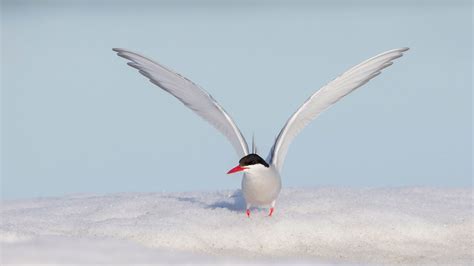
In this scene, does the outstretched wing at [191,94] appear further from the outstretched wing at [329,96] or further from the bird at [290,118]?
the outstretched wing at [329,96]

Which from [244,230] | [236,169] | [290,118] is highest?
[290,118]

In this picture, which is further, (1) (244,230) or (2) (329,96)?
(2) (329,96)

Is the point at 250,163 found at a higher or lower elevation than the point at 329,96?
lower

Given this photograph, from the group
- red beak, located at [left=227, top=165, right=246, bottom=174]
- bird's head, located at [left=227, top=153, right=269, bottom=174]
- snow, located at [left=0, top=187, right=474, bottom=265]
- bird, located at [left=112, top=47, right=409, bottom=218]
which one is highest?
bird, located at [left=112, top=47, right=409, bottom=218]

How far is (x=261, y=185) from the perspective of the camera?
618 centimetres

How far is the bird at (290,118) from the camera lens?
21.0 feet

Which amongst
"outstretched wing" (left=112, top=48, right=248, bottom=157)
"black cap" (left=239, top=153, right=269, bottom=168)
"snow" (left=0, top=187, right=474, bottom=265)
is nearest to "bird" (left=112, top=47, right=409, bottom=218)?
"outstretched wing" (left=112, top=48, right=248, bottom=157)

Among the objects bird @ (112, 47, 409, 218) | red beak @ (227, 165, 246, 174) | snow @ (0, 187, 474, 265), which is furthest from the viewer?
bird @ (112, 47, 409, 218)

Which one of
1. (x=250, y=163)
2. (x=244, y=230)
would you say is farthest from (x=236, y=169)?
(x=244, y=230)

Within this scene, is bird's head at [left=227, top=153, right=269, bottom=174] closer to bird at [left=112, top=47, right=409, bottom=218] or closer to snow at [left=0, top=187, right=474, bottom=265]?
bird at [left=112, top=47, right=409, bottom=218]

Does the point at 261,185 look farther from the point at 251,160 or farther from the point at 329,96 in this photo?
the point at 329,96

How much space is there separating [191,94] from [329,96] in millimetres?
1053

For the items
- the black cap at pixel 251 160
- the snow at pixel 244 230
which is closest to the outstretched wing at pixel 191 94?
the black cap at pixel 251 160

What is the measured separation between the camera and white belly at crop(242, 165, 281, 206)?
6152mm
